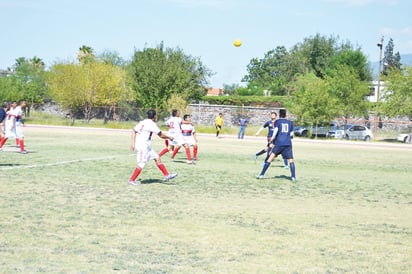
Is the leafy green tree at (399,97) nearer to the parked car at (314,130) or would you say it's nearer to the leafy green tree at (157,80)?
the parked car at (314,130)

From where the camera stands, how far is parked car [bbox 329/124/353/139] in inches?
1881

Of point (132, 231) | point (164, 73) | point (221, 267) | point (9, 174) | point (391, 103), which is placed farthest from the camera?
point (164, 73)

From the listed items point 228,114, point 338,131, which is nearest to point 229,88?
point 228,114

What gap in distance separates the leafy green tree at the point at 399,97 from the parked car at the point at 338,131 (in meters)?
3.55

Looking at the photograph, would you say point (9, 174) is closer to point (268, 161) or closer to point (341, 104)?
point (268, 161)

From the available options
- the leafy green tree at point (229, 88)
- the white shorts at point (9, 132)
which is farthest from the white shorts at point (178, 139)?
the leafy green tree at point (229, 88)

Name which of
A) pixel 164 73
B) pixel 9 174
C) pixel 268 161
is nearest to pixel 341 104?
pixel 164 73

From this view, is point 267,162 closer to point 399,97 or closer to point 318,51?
point 399,97

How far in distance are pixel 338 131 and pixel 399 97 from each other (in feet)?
17.9

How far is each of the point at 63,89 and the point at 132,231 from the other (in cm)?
4873

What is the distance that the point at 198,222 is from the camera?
9.69 metres

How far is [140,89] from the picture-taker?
5519 cm

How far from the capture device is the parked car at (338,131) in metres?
47.8

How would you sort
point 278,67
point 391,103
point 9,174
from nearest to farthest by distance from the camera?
point 9,174, point 391,103, point 278,67
